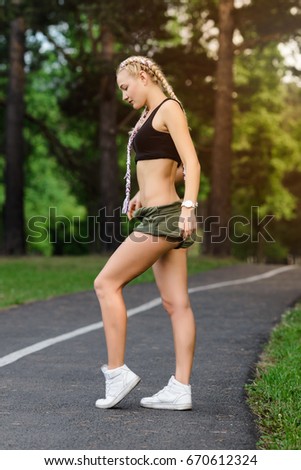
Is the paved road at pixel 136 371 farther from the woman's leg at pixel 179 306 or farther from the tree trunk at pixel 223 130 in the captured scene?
the tree trunk at pixel 223 130

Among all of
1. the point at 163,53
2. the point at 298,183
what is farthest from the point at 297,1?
the point at 298,183

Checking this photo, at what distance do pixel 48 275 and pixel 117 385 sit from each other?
48.2 ft

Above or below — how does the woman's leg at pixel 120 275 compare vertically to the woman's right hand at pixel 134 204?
below

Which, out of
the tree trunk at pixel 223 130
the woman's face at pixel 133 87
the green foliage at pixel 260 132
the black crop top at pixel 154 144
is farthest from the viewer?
the green foliage at pixel 260 132

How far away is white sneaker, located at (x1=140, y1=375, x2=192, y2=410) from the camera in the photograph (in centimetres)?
693

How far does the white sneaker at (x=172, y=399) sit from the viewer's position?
6934 mm

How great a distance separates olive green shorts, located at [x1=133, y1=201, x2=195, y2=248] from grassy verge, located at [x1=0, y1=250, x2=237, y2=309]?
7584 millimetres

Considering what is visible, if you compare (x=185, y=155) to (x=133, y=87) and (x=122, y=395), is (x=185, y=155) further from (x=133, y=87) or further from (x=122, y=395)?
(x=122, y=395)

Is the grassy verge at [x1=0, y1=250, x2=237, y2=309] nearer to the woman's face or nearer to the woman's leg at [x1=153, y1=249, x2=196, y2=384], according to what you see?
the woman's leg at [x1=153, y1=249, x2=196, y2=384]

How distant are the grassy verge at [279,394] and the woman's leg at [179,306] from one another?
1.73 ft

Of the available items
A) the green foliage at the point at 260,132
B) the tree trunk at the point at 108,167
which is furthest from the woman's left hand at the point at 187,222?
the green foliage at the point at 260,132

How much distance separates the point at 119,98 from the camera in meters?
40.9

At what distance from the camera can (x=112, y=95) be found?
33.7 m

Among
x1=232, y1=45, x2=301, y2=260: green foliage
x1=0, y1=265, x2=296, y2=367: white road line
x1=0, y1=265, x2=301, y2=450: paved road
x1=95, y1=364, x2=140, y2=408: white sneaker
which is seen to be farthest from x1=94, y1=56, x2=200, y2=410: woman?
x1=232, y1=45, x2=301, y2=260: green foliage
